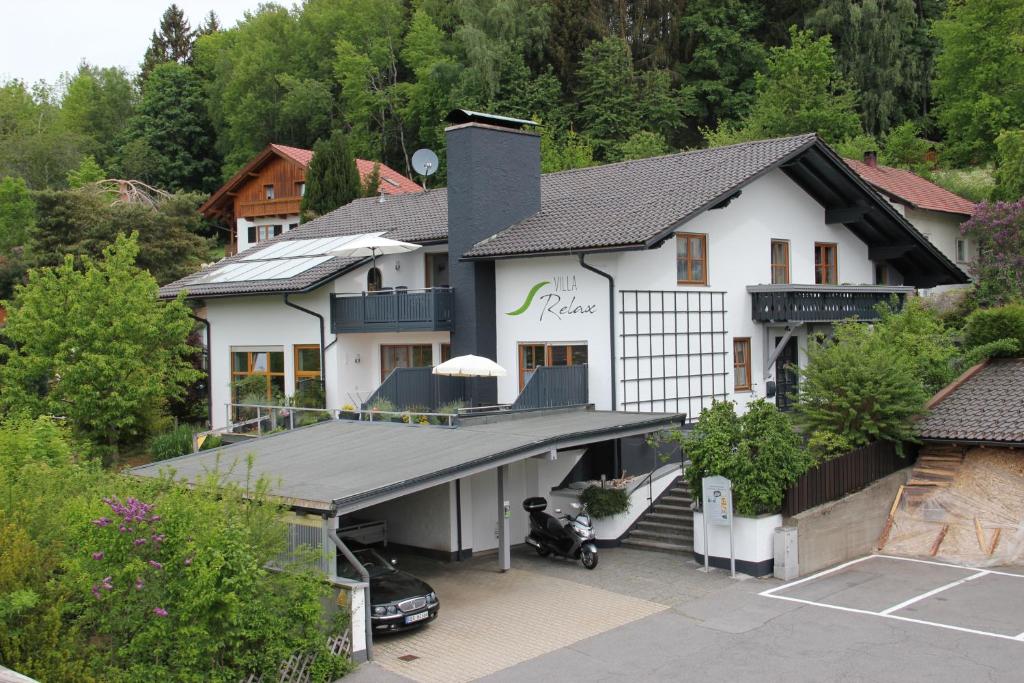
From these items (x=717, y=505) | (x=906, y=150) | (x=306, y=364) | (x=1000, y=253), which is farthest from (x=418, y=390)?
(x=906, y=150)

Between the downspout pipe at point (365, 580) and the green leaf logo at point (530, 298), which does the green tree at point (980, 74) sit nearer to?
the green leaf logo at point (530, 298)

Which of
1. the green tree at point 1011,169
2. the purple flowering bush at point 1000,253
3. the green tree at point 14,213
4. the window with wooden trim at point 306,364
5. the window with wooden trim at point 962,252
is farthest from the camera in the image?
the green tree at point 14,213

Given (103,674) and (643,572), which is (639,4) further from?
(103,674)

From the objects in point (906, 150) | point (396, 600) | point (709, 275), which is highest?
point (906, 150)

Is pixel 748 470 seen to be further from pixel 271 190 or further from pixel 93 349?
pixel 271 190

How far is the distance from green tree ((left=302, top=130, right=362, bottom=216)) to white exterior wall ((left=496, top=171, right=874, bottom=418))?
21.4m

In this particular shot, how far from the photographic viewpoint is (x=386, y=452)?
1716 centimetres

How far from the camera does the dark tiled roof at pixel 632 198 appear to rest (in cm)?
2114

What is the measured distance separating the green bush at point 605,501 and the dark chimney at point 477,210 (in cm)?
460

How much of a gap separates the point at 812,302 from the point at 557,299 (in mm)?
6401

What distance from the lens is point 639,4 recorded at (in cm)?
5772

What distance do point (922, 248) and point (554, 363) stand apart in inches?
454

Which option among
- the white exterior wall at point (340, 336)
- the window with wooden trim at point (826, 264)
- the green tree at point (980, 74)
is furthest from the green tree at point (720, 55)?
the white exterior wall at point (340, 336)

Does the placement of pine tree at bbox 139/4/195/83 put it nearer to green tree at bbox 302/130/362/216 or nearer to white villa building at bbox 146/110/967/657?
green tree at bbox 302/130/362/216
